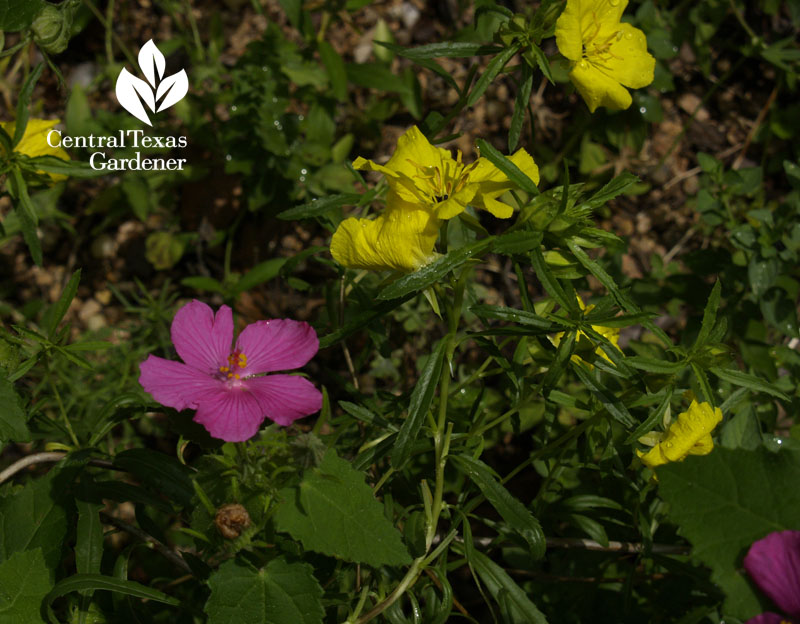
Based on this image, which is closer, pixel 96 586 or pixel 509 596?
pixel 96 586

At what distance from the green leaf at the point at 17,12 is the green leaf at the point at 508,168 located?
3.95 feet

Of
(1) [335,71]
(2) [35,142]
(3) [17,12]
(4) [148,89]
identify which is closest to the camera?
(3) [17,12]

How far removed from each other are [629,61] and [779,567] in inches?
43.8

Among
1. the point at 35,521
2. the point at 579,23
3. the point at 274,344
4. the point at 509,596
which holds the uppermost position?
the point at 579,23

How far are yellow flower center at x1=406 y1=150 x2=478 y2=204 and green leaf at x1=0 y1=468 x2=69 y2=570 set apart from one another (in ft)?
3.50

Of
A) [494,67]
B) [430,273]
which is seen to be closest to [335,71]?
[494,67]

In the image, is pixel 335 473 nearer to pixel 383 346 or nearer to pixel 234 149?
pixel 383 346

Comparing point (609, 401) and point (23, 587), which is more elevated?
point (609, 401)

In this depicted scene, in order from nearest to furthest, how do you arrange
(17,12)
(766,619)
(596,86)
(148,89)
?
1. (766,619)
2. (596,86)
3. (17,12)
4. (148,89)

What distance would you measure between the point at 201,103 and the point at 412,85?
2.96 ft

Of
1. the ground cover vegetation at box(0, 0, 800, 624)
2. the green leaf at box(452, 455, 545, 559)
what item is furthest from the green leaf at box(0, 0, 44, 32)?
the green leaf at box(452, 455, 545, 559)

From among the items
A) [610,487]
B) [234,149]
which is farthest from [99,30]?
[610,487]

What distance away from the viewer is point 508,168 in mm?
1231

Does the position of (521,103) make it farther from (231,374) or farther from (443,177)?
(231,374)
